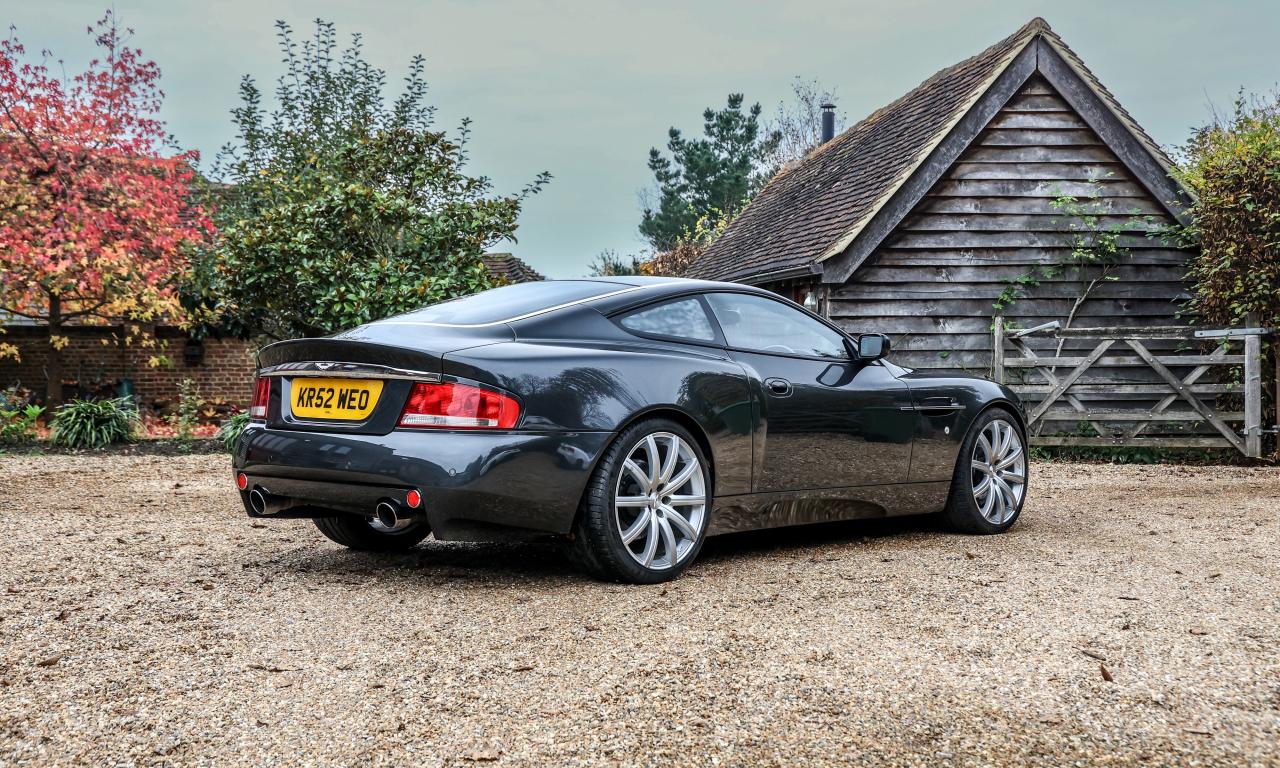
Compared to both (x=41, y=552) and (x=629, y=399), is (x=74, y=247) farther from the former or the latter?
(x=629, y=399)

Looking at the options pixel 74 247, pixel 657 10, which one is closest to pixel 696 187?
A: pixel 657 10

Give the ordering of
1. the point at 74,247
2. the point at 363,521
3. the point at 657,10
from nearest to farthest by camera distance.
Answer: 1. the point at 363,521
2. the point at 74,247
3. the point at 657,10

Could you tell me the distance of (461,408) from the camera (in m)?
4.25

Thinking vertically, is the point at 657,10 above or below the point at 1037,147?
above

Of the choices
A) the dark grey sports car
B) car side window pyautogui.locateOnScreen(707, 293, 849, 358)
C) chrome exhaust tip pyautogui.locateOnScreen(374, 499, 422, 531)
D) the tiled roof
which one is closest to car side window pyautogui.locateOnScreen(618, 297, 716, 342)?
the dark grey sports car

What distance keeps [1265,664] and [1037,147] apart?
11.1 meters

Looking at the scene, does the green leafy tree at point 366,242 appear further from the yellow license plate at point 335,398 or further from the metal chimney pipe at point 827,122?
the metal chimney pipe at point 827,122

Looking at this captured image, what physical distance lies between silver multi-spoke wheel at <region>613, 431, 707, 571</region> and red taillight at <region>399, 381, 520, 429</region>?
568 mm

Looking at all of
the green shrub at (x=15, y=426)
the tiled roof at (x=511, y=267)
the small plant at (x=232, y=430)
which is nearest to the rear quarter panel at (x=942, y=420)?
the small plant at (x=232, y=430)

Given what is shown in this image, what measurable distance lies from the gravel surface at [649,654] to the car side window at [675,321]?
111 centimetres

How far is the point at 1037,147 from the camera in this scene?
44.6 ft

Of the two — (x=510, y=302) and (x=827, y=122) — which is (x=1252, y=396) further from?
(x=827, y=122)

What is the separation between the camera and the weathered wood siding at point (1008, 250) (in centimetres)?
1337

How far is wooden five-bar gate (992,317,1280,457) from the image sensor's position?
11.2 meters
